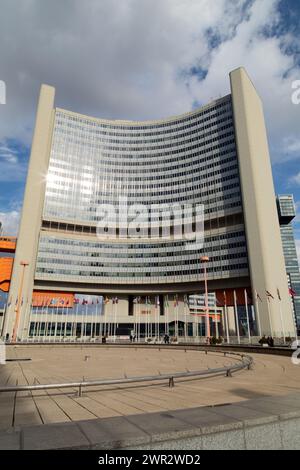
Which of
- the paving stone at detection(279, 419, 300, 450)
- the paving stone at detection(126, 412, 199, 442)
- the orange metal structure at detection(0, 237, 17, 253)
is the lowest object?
the paving stone at detection(279, 419, 300, 450)

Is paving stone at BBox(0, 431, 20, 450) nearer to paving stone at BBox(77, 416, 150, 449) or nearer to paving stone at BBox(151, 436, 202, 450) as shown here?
paving stone at BBox(77, 416, 150, 449)

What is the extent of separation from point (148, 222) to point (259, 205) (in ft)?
119

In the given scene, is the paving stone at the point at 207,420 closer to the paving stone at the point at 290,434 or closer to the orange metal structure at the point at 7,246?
the paving stone at the point at 290,434

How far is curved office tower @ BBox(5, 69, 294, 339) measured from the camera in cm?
8006

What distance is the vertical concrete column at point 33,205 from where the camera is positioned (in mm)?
79762

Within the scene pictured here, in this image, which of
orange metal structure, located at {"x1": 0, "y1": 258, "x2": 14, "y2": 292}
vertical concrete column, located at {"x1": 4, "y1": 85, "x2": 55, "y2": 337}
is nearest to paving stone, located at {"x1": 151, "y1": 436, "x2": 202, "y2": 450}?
vertical concrete column, located at {"x1": 4, "y1": 85, "x2": 55, "y2": 337}

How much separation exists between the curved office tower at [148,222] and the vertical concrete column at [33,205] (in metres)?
0.33

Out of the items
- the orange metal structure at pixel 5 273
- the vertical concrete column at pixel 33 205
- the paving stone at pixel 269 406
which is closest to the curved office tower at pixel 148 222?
the vertical concrete column at pixel 33 205

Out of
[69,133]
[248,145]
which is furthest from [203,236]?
[69,133]

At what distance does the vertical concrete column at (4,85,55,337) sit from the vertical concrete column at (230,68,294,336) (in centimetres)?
6133

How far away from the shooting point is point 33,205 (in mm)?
89562

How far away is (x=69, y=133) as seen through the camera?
10438cm

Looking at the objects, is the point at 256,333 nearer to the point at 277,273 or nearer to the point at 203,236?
the point at 277,273
